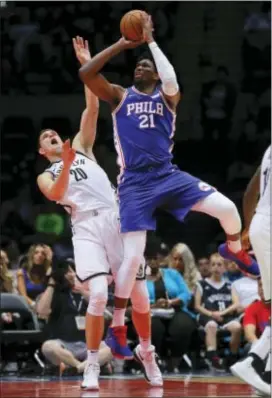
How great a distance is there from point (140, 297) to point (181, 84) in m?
7.53

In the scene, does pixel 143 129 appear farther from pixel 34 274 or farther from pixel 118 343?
pixel 34 274

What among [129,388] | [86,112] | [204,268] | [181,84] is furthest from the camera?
[181,84]

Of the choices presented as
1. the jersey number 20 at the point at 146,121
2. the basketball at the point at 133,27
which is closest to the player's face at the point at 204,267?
the jersey number 20 at the point at 146,121

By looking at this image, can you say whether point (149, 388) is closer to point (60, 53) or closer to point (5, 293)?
point (5, 293)

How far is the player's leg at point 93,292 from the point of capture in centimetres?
805

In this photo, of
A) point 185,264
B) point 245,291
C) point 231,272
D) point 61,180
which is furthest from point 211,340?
point 61,180

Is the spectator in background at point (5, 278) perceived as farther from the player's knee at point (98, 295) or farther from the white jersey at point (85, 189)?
the player's knee at point (98, 295)

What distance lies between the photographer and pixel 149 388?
8320 millimetres

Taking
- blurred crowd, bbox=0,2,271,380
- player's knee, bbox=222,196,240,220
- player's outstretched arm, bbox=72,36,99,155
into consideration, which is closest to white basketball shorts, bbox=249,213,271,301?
player's knee, bbox=222,196,240,220

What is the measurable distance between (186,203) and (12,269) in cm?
539

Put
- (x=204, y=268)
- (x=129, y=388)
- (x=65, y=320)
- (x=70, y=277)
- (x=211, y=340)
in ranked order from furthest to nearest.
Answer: (x=204, y=268) → (x=211, y=340) → (x=70, y=277) → (x=65, y=320) → (x=129, y=388)

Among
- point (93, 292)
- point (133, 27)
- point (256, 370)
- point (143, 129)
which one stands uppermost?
point (133, 27)

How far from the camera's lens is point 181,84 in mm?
15414

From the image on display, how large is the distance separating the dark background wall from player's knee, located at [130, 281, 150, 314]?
6.03 m
